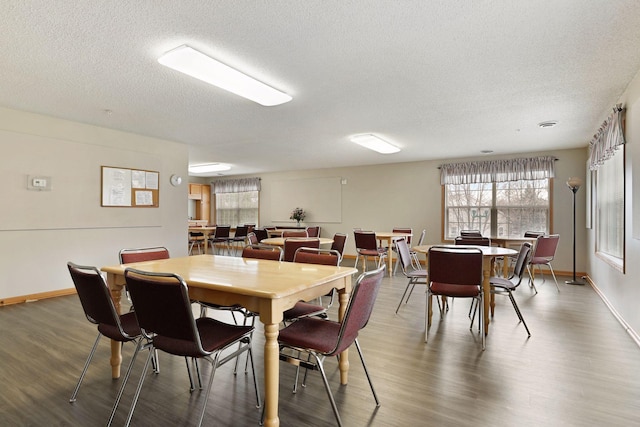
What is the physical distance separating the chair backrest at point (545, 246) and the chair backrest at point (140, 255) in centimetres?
456

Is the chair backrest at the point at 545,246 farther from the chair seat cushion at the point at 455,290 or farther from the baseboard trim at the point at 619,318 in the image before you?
the chair seat cushion at the point at 455,290

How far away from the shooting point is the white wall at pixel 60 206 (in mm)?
4129

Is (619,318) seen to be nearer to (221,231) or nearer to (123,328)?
(123,328)

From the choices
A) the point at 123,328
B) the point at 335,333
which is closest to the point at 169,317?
the point at 123,328

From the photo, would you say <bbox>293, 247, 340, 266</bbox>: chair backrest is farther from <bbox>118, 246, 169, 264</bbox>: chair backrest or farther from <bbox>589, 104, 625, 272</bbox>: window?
<bbox>589, 104, 625, 272</bbox>: window

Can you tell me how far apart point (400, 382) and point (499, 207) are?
18.9 ft

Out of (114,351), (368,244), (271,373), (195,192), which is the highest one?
(195,192)

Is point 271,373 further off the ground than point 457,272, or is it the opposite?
point 457,272

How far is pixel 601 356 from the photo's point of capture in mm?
2672

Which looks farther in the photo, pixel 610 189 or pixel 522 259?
pixel 610 189

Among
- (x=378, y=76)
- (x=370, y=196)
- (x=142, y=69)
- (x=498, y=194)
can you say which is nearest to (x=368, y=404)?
(x=378, y=76)

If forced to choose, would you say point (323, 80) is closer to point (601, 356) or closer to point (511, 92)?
point (511, 92)

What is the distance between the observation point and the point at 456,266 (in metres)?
2.95

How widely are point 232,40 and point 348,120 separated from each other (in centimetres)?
228
